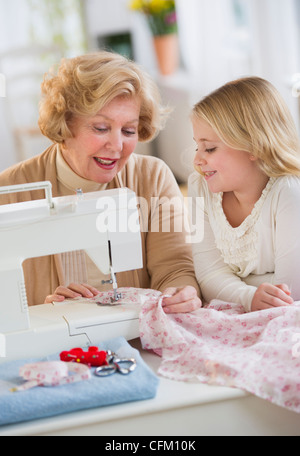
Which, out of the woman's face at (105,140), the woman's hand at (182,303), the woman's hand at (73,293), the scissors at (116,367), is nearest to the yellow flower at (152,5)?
the woman's face at (105,140)

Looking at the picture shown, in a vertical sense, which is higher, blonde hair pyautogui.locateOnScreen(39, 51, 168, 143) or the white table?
blonde hair pyautogui.locateOnScreen(39, 51, 168, 143)

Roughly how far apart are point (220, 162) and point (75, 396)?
0.76m

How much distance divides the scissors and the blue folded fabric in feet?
0.04

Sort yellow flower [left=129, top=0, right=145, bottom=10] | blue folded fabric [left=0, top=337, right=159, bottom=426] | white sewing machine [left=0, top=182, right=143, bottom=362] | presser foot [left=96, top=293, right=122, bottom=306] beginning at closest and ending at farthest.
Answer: blue folded fabric [left=0, top=337, right=159, bottom=426]
white sewing machine [left=0, top=182, right=143, bottom=362]
presser foot [left=96, top=293, right=122, bottom=306]
yellow flower [left=129, top=0, right=145, bottom=10]

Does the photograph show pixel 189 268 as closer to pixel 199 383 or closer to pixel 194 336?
pixel 194 336

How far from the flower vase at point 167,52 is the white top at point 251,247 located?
169 inches

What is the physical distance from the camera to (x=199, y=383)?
3.74 feet

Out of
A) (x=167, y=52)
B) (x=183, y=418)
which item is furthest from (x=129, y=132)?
(x=167, y=52)

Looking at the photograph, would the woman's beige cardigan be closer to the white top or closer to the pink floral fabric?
the white top

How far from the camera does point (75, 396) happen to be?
3.54 ft

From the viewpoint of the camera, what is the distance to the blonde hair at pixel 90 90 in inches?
67.7

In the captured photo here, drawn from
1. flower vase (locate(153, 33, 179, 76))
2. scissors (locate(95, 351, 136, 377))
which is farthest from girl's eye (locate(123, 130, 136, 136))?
flower vase (locate(153, 33, 179, 76))

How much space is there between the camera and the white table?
3.49 feet

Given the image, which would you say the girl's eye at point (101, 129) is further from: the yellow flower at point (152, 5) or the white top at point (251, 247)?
the yellow flower at point (152, 5)
